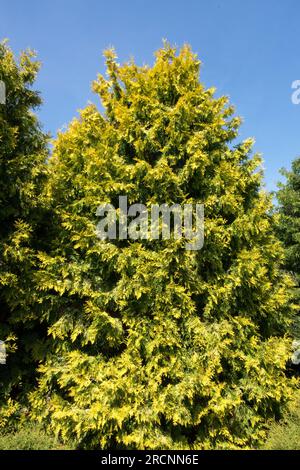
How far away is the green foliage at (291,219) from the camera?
11266 mm

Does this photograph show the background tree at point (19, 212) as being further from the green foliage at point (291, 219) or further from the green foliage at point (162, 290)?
the green foliage at point (291, 219)

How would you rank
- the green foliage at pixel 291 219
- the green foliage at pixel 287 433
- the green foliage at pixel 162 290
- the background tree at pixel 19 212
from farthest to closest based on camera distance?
the green foliage at pixel 291 219 < the background tree at pixel 19 212 < the green foliage at pixel 162 290 < the green foliage at pixel 287 433

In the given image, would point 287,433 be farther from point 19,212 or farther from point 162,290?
point 19,212

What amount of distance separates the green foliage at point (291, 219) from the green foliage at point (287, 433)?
188 inches

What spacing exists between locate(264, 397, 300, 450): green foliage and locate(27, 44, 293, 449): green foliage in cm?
24

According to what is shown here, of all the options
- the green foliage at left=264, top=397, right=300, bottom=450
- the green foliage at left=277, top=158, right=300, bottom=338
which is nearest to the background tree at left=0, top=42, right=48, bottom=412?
the green foliage at left=264, top=397, right=300, bottom=450

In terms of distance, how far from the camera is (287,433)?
5785 mm

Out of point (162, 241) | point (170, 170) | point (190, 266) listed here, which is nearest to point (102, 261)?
point (162, 241)

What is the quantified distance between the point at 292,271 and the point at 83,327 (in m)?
9.19

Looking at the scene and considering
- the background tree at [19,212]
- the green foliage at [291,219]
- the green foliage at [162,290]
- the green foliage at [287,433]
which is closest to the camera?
the green foliage at [287,433]

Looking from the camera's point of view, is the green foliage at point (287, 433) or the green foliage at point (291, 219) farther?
the green foliage at point (291, 219)

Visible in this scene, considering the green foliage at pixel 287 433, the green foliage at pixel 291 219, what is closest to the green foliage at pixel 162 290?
the green foliage at pixel 287 433

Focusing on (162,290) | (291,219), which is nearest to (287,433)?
(162,290)

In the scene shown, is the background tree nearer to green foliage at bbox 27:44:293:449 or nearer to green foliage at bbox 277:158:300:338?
green foliage at bbox 27:44:293:449
